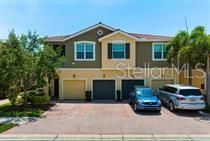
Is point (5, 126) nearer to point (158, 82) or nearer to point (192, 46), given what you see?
point (192, 46)

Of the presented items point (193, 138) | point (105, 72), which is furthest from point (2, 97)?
point (193, 138)

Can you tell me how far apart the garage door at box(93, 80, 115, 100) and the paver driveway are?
7182 millimetres

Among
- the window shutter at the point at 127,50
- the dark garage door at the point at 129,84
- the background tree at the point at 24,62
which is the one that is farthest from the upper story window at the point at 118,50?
the background tree at the point at 24,62

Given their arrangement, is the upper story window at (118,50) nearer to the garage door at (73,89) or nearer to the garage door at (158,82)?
the garage door at (158,82)

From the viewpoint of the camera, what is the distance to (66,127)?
48.8 feet

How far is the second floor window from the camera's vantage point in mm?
28297

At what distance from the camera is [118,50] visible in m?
28.4

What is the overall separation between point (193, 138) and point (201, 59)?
11227mm

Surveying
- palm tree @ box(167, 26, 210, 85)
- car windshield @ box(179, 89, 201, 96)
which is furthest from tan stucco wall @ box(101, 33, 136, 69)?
car windshield @ box(179, 89, 201, 96)

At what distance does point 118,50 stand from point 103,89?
4.16m

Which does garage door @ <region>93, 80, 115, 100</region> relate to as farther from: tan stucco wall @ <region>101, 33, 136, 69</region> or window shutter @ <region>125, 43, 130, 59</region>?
window shutter @ <region>125, 43, 130, 59</region>

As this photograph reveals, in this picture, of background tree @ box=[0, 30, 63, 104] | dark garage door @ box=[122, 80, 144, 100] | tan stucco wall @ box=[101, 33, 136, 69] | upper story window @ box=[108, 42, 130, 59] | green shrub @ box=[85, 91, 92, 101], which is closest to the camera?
background tree @ box=[0, 30, 63, 104]

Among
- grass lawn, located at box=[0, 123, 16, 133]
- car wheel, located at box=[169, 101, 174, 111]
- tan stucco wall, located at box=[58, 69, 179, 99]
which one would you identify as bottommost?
grass lawn, located at box=[0, 123, 16, 133]

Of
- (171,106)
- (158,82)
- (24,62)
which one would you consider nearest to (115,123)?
(171,106)
